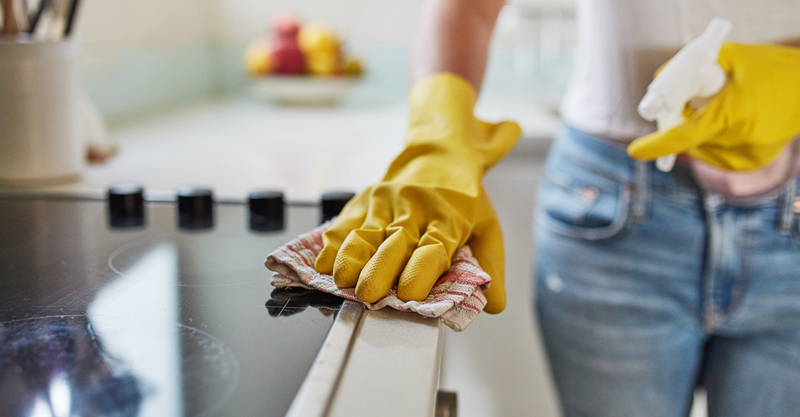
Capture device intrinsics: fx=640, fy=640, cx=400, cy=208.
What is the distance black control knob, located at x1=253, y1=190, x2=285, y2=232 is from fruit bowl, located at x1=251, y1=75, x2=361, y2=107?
1.03 m

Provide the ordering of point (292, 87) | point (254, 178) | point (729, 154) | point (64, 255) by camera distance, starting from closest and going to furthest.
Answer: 1. point (64, 255)
2. point (729, 154)
3. point (254, 178)
4. point (292, 87)

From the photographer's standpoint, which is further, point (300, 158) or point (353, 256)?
point (300, 158)

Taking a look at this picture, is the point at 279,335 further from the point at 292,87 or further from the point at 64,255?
the point at 292,87

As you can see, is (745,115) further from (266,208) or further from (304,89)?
(304,89)

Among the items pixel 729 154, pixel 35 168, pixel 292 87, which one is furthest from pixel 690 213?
pixel 292 87

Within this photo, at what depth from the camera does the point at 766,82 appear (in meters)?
0.59

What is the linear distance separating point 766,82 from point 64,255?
631 mm

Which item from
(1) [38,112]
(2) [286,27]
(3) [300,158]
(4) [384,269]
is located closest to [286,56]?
(2) [286,27]

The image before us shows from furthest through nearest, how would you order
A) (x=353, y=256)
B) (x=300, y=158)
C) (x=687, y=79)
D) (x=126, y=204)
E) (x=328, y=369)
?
1. (x=300, y=158)
2. (x=126, y=204)
3. (x=687, y=79)
4. (x=353, y=256)
5. (x=328, y=369)

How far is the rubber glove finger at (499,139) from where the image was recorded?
1.94 ft

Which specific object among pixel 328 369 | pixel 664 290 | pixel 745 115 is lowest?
pixel 664 290

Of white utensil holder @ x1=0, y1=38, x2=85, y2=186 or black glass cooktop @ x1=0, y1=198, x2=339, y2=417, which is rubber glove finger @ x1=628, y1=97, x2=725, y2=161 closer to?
black glass cooktop @ x1=0, y1=198, x2=339, y2=417

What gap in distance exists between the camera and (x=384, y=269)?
40 cm

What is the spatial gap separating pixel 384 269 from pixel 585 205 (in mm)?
463
